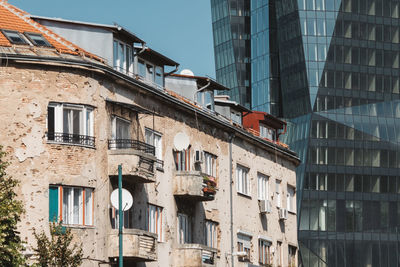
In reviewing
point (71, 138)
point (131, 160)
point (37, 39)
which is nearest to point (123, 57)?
point (37, 39)

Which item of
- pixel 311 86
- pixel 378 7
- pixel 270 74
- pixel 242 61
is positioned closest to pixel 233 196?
pixel 311 86

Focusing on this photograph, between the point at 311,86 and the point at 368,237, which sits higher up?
the point at 311,86

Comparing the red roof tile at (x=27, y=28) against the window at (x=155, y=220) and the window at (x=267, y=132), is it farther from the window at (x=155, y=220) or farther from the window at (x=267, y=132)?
the window at (x=267, y=132)

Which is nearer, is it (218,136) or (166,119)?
(166,119)

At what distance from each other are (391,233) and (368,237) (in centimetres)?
371

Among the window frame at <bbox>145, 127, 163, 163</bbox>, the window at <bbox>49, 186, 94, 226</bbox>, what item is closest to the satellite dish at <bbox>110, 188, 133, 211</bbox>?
the window at <bbox>49, 186, 94, 226</bbox>

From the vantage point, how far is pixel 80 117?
43.1 m

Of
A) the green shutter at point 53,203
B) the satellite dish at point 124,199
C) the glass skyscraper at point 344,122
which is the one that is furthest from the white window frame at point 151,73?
the glass skyscraper at point 344,122

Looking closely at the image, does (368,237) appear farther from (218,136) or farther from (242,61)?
(218,136)

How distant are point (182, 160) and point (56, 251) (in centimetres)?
1423

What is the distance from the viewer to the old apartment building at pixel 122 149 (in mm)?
41875

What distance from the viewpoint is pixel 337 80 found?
147000 millimetres

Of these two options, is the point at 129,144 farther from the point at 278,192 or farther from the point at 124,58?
the point at 278,192

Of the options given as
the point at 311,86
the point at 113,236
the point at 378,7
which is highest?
the point at 378,7
